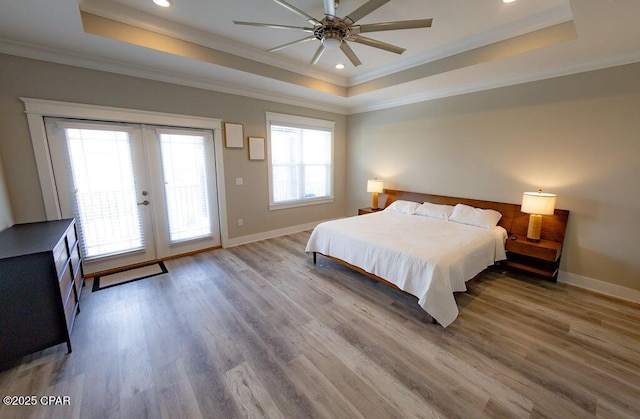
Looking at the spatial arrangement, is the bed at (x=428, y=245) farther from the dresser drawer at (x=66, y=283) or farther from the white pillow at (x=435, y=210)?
the dresser drawer at (x=66, y=283)

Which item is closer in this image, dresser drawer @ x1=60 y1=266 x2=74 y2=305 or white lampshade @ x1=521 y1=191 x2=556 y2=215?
dresser drawer @ x1=60 y1=266 x2=74 y2=305

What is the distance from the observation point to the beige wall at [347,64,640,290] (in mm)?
2693

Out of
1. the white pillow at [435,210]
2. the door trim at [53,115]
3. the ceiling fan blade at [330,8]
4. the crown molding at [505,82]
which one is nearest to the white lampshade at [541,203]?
the white pillow at [435,210]

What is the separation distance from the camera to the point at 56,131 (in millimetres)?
2779

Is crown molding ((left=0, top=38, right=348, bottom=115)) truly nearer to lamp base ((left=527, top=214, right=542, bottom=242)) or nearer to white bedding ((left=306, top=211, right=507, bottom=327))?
white bedding ((left=306, top=211, right=507, bottom=327))

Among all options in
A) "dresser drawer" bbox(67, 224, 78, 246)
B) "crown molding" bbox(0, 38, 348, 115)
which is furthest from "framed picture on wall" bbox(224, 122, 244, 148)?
"dresser drawer" bbox(67, 224, 78, 246)

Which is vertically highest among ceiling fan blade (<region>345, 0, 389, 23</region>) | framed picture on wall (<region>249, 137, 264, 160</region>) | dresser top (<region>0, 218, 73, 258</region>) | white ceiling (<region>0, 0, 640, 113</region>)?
white ceiling (<region>0, 0, 640, 113</region>)

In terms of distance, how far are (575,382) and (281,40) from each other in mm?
4148

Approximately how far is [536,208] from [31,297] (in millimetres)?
4784

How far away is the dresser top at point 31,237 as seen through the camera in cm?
178

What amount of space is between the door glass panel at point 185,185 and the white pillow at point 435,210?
11.6ft

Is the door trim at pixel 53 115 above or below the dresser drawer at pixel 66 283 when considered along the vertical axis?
above

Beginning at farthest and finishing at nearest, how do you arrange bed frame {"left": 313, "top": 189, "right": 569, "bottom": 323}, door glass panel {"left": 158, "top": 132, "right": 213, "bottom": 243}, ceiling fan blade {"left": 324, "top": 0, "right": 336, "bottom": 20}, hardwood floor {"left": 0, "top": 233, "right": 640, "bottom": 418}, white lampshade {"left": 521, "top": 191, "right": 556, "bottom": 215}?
door glass panel {"left": 158, "top": 132, "right": 213, "bottom": 243}
bed frame {"left": 313, "top": 189, "right": 569, "bottom": 323}
white lampshade {"left": 521, "top": 191, "right": 556, "bottom": 215}
ceiling fan blade {"left": 324, "top": 0, "right": 336, "bottom": 20}
hardwood floor {"left": 0, "top": 233, "right": 640, "bottom": 418}

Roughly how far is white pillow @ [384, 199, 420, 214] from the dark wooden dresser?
425 centimetres
